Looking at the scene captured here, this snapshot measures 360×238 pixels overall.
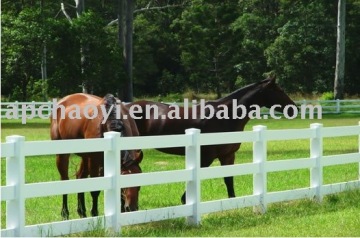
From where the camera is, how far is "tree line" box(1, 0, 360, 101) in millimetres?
45344

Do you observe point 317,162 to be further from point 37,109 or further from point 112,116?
point 37,109

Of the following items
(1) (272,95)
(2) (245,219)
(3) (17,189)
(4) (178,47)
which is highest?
(4) (178,47)

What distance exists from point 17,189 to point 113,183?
131cm

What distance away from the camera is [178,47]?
209 ft

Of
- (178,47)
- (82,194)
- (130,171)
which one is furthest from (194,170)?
(178,47)

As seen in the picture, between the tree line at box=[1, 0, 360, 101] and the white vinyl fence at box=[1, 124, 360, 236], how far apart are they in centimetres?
3332

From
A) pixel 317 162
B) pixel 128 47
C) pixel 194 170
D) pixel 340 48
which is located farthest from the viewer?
pixel 340 48

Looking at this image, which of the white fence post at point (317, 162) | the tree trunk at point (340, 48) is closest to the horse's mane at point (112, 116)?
the white fence post at point (317, 162)

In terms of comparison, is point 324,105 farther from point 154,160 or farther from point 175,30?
point 154,160

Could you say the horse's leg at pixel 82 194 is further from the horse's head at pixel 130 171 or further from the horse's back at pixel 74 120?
the horse's head at pixel 130 171

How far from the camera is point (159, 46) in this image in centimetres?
6500

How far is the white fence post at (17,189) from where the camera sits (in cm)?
810

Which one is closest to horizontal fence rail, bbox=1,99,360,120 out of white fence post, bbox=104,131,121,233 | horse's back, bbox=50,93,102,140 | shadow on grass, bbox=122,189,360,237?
horse's back, bbox=50,93,102,140

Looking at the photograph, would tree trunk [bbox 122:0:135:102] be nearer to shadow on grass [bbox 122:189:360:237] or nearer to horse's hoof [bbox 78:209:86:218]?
shadow on grass [bbox 122:189:360:237]
